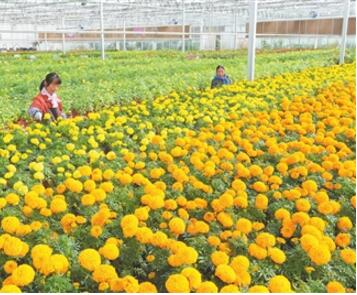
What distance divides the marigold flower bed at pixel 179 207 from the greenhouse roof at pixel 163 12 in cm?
2217

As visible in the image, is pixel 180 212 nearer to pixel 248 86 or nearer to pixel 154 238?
pixel 154 238

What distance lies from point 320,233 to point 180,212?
728 millimetres

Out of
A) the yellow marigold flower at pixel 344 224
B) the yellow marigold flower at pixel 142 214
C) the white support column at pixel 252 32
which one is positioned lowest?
the yellow marigold flower at pixel 344 224

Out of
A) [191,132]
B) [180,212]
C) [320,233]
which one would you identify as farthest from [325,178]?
[191,132]

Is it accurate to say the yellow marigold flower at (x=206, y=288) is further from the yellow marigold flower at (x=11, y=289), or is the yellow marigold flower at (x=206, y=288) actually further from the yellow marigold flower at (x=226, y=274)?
the yellow marigold flower at (x=11, y=289)

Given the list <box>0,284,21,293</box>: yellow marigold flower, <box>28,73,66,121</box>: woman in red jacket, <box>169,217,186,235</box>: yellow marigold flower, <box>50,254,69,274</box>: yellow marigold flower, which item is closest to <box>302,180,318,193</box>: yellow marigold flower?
<box>169,217,186,235</box>: yellow marigold flower

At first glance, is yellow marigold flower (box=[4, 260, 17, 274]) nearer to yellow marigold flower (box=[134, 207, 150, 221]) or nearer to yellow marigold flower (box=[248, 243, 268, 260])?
yellow marigold flower (box=[134, 207, 150, 221])

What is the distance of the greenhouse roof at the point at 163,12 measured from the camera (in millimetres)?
27516

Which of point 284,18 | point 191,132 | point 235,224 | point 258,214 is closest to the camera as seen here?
point 235,224

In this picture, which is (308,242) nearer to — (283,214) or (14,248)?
(283,214)

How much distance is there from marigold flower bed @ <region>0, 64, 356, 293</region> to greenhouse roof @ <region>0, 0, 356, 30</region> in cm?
2217

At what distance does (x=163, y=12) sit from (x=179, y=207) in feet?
113

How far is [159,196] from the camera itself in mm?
2426

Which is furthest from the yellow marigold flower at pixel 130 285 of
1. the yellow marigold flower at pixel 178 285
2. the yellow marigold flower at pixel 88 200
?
the yellow marigold flower at pixel 88 200
